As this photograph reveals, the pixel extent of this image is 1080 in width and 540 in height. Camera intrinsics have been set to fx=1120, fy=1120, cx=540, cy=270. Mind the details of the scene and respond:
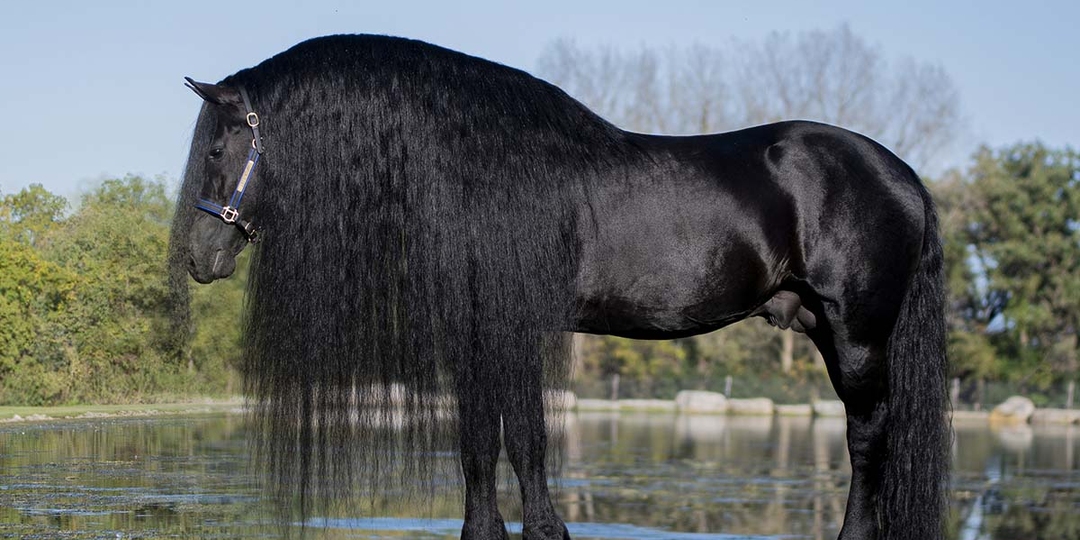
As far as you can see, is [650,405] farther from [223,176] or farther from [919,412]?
[223,176]

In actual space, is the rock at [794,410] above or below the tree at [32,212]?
below

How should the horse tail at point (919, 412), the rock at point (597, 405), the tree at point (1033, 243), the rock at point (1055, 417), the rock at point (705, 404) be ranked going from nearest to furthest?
the horse tail at point (919, 412), the rock at point (1055, 417), the rock at point (705, 404), the rock at point (597, 405), the tree at point (1033, 243)

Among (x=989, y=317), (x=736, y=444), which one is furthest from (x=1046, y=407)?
(x=736, y=444)

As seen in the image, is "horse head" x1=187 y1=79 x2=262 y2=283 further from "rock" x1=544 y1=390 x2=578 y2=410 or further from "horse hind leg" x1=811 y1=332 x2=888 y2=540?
"horse hind leg" x1=811 y1=332 x2=888 y2=540

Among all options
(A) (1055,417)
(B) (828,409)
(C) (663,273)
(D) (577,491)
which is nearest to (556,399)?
(C) (663,273)

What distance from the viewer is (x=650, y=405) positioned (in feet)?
94.4

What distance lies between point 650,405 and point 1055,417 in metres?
9.93

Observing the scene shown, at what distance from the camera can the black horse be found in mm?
3320

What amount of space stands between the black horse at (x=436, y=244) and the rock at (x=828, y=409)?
2432cm

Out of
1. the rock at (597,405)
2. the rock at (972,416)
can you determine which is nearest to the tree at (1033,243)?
the rock at (972,416)

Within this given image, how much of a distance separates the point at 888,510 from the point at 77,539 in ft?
9.36

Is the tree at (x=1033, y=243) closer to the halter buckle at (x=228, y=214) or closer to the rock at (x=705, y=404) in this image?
the rock at (x=705, y=404)

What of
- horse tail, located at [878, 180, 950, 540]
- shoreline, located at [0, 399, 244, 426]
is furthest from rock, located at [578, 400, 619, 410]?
horse tail, located at [878, 180, 950, 540]

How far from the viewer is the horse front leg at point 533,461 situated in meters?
3.33
